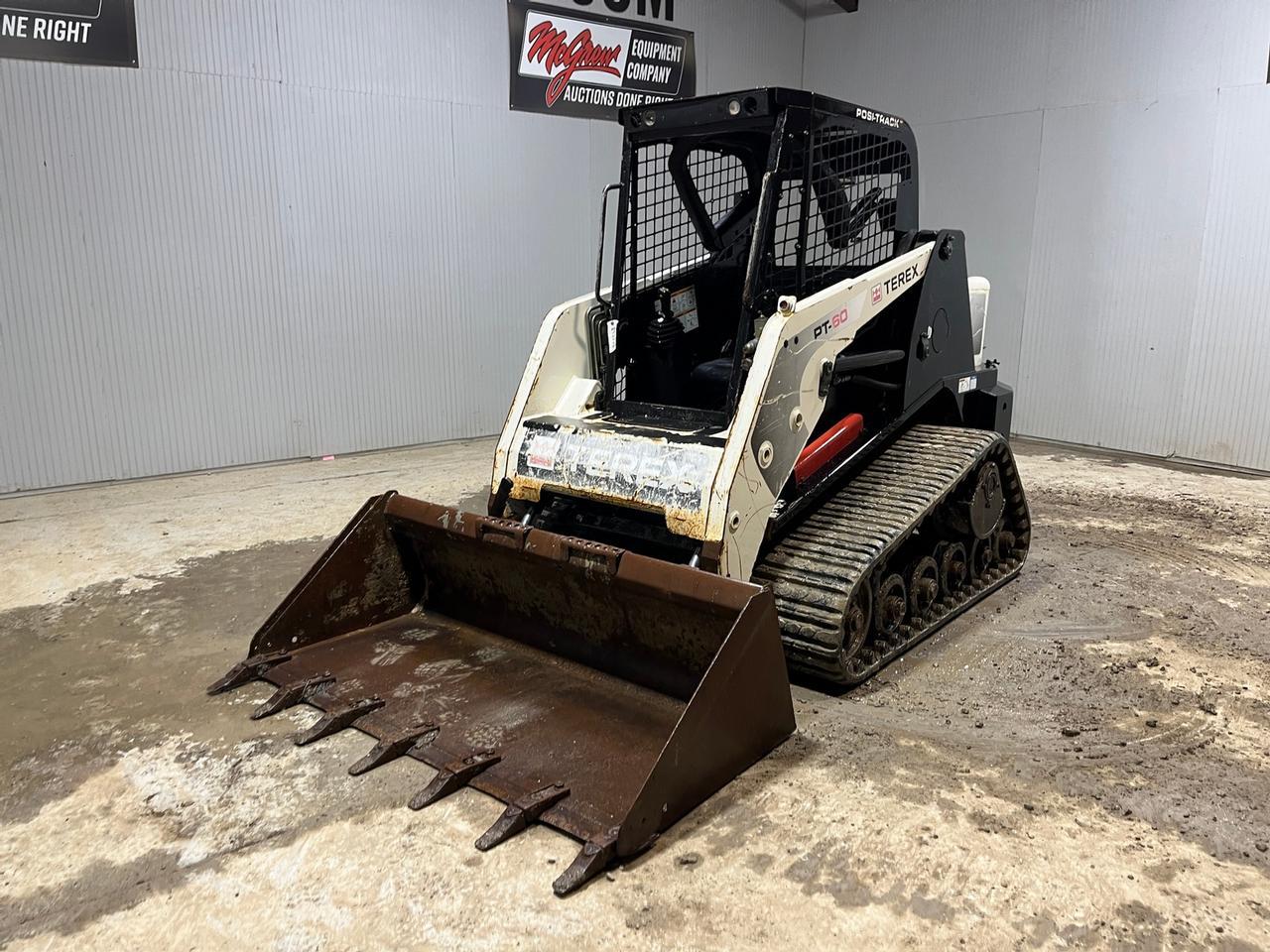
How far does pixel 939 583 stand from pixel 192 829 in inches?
118

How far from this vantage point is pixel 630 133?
4207 millimetres

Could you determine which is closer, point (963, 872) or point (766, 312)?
point (963, 872)

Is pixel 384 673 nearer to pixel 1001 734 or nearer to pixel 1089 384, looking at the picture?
pixel 1001 734

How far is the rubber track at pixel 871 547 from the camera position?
342cm

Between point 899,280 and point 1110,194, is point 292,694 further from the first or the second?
point 1110,194

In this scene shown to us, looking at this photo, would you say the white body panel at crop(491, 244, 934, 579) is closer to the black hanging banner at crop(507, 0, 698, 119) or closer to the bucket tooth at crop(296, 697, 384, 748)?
the bucket tooth at crop(296, 697, 384, 748)

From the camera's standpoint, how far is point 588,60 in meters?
8.55

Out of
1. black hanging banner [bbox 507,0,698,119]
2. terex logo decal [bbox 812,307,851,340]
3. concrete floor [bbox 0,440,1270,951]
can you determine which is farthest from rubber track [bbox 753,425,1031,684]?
black hanging banner [bbox 507,0,698,119]

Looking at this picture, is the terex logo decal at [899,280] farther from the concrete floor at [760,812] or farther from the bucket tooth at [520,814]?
the bucket tooth at [520,814]

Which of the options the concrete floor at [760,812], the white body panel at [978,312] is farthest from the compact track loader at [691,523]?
the white body panel at [978,312]

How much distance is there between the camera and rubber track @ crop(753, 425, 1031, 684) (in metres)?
3.42

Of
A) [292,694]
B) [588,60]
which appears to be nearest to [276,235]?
[588,60]

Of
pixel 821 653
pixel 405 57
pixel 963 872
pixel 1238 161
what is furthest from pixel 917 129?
pixel 963 872

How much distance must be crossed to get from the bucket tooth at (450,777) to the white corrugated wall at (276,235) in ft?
17.1
